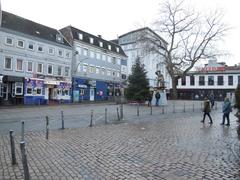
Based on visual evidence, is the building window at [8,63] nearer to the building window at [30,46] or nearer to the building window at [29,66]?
the building window at [29,66]

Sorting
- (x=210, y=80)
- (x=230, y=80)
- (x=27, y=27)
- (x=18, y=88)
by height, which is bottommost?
(x=18, y=88)

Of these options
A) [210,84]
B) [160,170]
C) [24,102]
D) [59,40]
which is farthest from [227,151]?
[210,84]

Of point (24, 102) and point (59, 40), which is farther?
point (59, 40)

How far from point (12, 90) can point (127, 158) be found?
34.6 metres

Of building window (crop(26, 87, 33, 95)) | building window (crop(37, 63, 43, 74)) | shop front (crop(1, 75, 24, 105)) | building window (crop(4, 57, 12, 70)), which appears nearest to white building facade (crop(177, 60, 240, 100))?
building window (crop(37, 63, 43, 74))

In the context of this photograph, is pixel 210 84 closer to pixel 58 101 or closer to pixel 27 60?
pixel 58 101

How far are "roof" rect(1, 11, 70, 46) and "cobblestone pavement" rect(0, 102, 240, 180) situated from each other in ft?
106

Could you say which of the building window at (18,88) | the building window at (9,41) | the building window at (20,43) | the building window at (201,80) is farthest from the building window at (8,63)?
the building window at (201,80)

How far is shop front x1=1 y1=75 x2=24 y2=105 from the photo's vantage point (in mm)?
38312

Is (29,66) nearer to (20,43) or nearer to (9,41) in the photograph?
(20,43)

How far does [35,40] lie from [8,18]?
4809 mm

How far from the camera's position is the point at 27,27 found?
4397 centimetres

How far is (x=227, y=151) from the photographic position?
9352mm

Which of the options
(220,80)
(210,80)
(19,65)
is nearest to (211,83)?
(210,80)
